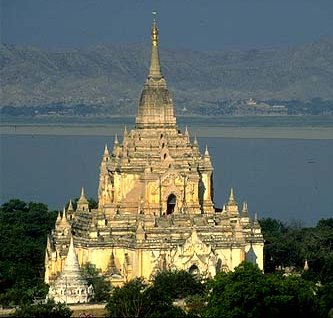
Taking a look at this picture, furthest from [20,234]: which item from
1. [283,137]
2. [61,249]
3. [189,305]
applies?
[283,137]

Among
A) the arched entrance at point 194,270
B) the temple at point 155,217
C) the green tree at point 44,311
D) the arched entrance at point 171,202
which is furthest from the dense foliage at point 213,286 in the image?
the arched entrance at point 171,202

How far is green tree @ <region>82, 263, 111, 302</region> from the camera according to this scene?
39188mm

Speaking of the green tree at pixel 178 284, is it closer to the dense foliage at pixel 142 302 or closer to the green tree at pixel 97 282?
the dense foliage at pixel 142 302

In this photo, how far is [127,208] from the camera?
42562mm

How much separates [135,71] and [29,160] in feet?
291

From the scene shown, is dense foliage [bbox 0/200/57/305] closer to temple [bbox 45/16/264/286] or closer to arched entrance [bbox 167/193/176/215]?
temple [bbox 45/16/264/286]

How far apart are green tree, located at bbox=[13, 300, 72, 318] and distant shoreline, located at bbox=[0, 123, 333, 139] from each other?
331 ft

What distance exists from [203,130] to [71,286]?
11133cm

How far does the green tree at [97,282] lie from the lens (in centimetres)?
3919

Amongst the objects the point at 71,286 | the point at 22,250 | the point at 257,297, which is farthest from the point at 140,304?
the point at 22,250

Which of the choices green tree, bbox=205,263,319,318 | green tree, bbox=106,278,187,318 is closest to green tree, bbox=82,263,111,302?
green tree, bbox=106,278,187,318

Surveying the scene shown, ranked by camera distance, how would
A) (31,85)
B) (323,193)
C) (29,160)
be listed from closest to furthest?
(323,193)
(29,160)
(31,85)

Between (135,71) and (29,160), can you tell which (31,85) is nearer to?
(135,71)

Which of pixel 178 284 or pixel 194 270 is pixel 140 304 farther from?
pixel 194 270
